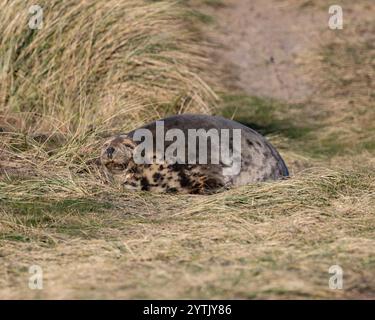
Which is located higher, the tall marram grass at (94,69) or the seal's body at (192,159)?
the tall marram grass at (94,69)

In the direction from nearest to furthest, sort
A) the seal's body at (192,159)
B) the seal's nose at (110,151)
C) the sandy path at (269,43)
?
1. the seal's body at (192,159)
2. the seal's nose at (110,151)
3. the sandy path at (269,43)

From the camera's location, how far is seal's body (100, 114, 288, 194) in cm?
576

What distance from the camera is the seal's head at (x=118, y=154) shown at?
5.84 meters

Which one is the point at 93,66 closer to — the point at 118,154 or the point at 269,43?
the point at 118,154

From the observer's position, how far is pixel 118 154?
5859mm

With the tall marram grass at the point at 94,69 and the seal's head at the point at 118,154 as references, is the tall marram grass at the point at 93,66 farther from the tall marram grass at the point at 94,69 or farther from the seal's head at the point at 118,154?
the seal's head at the point at 118,154

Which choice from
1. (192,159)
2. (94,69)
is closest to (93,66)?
(94,69)

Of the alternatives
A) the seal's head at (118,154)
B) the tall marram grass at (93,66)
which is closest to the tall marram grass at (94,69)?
the tall marram grass at (93,66)

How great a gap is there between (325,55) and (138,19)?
7.26ft

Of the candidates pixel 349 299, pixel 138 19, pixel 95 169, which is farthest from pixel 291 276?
pixel 138 19

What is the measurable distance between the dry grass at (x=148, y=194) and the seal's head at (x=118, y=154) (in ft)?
0.47

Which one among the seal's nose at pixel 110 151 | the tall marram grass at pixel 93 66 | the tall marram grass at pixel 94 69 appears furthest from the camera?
the tall marram grass at pixel 93 66

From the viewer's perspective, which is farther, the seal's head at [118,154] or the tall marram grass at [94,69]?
the tall marram grass at [94,69]

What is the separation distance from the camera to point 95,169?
5887mm
